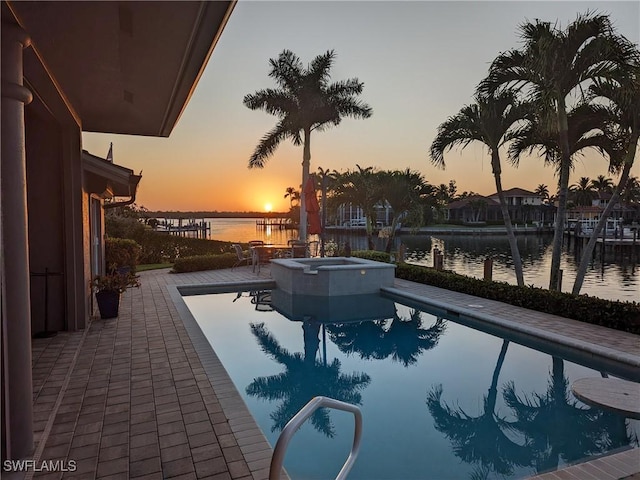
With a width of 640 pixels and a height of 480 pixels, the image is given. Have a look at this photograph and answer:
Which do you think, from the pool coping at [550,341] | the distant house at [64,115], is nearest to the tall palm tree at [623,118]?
the pool coping at [550,341]

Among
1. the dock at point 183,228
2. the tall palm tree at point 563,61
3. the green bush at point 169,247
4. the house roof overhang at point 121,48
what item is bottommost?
the green bush at point 169,247

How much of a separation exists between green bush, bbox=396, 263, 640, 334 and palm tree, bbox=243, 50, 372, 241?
9112mm

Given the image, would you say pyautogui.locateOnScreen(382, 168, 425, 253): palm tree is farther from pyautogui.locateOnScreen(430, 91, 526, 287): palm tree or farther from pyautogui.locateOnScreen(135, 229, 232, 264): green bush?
pyautogui.locateOnScreen(430, 91, 526, 287): palm tree

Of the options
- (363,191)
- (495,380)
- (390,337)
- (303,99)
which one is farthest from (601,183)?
(495,380)

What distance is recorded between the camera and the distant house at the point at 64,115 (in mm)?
2814

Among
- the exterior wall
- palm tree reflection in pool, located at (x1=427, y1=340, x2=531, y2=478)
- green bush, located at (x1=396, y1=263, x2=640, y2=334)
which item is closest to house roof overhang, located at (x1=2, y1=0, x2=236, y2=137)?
the exterior wall

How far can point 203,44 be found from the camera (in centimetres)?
339

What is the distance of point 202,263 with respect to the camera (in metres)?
14.7

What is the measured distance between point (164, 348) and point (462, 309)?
596 cm

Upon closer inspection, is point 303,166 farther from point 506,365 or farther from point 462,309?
point 506,365

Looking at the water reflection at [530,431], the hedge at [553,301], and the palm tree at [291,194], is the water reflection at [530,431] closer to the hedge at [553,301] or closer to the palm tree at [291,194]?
the hedge at [553,301]

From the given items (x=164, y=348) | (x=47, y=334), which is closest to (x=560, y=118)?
(x=164, y=348)

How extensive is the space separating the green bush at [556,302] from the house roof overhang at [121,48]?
761cm

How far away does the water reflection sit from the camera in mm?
3920
